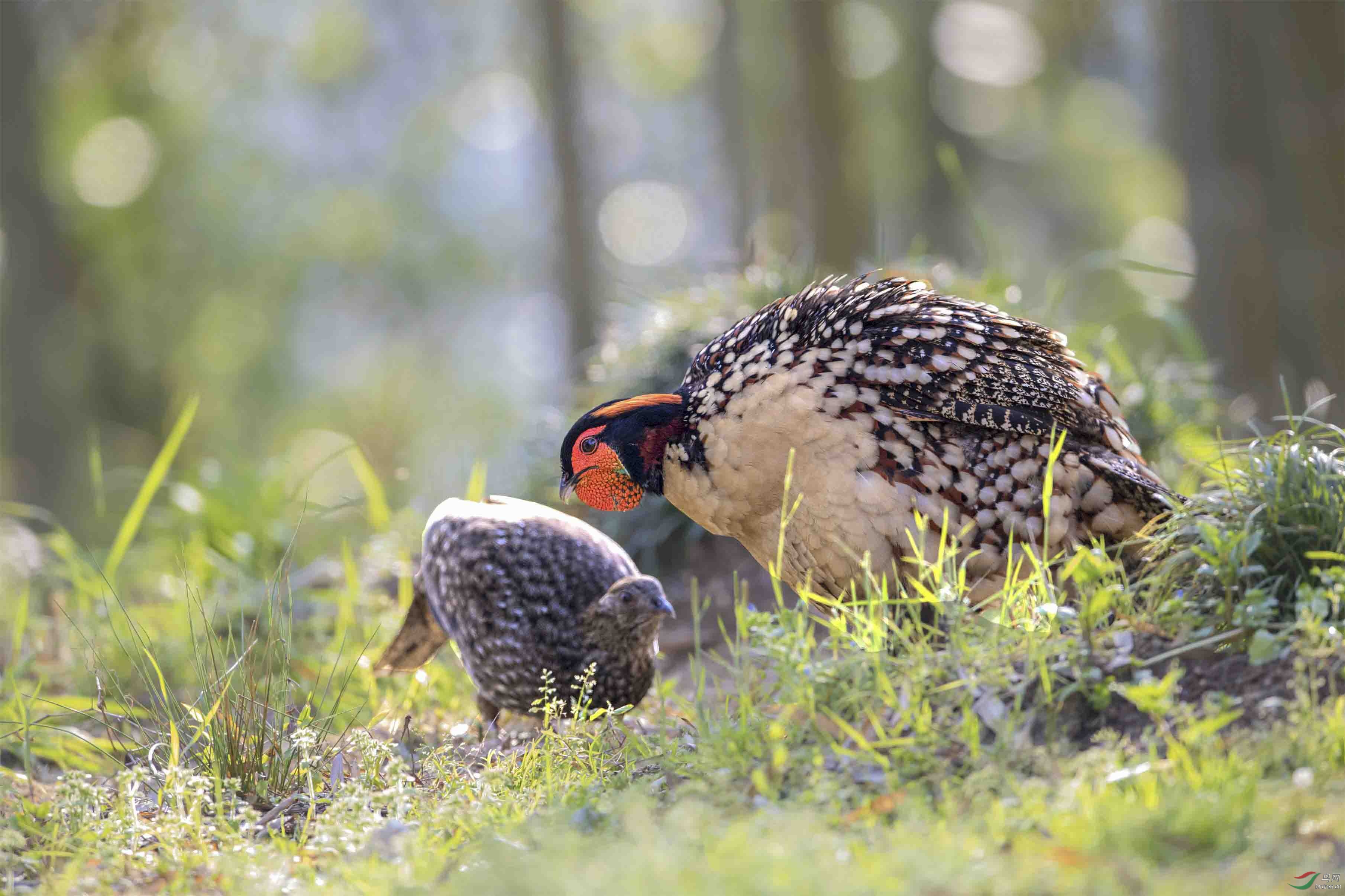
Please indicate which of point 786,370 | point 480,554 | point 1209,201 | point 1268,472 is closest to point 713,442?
point 786,370

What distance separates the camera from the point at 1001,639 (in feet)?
10.1

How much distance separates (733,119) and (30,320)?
8.67m

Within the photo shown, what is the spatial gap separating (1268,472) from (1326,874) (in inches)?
51.4

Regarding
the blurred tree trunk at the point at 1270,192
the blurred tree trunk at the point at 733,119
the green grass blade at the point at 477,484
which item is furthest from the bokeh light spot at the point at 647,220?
the green grass blade at the point at 477,484

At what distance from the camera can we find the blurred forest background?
24.4 ft

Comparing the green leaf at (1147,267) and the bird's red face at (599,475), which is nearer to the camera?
the bird's red face at (599,475)

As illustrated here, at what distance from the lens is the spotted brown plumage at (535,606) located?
173 inches

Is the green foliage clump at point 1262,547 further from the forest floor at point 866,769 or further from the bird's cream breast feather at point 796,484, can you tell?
the bird's cream breast feather at point 796,484

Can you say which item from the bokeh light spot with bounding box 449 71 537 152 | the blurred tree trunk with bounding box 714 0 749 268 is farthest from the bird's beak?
the bokeh light spot with bounding box 449 71 537 152

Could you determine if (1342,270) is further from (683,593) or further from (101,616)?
(101,616)

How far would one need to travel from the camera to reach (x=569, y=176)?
44.3ft

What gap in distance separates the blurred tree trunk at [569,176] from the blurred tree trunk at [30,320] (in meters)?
5.98

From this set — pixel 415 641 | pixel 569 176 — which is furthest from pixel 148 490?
pixel 569 176

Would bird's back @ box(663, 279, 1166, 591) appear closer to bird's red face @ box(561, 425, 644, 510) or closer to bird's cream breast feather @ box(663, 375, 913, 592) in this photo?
bird's cream breast feather @ box(663, 375, 913, 592)
